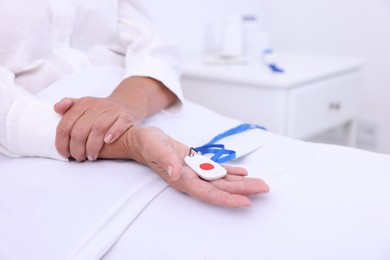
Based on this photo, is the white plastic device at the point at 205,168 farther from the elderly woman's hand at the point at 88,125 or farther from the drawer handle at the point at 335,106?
the drawer handle at the point at 335,106

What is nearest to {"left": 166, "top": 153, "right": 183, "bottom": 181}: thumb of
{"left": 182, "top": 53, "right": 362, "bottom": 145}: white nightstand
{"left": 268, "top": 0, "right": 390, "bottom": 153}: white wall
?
{"left": 182, "top": 53, "right": 362, "bottom": 145}: white nightstand

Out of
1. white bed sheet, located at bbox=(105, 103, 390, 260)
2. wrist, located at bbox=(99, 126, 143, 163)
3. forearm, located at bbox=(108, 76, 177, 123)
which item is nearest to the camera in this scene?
white bed sheet, located at bbox=(105, 103, 390, 260)

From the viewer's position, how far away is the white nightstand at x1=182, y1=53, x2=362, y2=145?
3.94 feet

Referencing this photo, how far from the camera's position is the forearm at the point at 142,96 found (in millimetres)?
714

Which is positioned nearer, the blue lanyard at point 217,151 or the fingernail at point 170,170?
the fingernail at point 170,170

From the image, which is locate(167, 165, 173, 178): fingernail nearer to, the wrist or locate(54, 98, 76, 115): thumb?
the wrist

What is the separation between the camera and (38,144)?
0.62 metres

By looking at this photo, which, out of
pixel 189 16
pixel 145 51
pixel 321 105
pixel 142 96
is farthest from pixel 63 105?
pixel 189 16

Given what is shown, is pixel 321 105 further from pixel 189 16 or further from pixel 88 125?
pixel 88 125

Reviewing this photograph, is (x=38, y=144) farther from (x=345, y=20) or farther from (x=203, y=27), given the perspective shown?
(x=345, y=20)

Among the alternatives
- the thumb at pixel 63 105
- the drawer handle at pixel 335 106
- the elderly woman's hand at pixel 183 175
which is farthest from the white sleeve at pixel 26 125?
the drawer handle at pixel 335 106

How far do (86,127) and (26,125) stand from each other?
91mm

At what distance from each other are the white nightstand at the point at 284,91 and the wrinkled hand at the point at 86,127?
65cm

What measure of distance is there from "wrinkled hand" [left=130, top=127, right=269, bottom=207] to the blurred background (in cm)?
101
